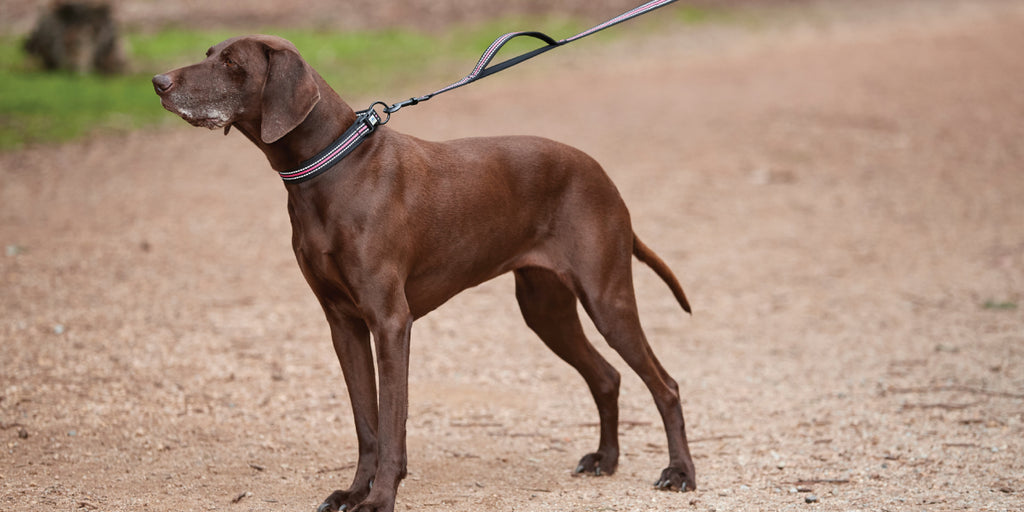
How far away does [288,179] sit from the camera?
13.9 feet

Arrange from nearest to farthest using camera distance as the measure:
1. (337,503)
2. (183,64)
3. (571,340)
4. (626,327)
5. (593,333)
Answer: (337,503)
(626,327)
(571,340)
(593,333)
(183,64)

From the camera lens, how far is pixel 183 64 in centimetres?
1698

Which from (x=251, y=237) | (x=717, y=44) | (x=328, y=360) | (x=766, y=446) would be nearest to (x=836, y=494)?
(x=766, y=446)

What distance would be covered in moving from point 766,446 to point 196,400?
119 inches

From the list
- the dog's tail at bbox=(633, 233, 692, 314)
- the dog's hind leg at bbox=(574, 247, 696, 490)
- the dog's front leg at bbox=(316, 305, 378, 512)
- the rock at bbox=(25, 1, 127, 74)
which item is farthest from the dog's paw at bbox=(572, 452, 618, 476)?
the rock at bbox=(25, 1, 127, 74)

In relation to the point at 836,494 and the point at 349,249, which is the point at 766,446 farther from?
the point at 349,249

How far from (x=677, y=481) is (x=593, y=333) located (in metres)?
2.83

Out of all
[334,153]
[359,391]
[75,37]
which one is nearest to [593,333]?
[359,391]

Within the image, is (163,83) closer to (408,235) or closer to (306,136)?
(306,136)

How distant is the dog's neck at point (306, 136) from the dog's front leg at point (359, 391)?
2.14 ft

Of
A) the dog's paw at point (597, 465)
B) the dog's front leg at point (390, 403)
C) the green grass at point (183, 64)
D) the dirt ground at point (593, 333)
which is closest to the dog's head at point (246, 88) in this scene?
the dog's front leg at point (390, 403)

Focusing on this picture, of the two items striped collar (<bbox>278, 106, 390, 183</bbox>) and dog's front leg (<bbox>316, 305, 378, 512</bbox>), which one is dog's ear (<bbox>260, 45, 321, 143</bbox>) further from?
dog's front leg (<bbox>316, 305, 378, 512</bbox>)

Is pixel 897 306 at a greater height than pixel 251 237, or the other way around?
pixel 251 237

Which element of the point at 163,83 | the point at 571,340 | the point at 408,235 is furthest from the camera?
the point at 571,340
